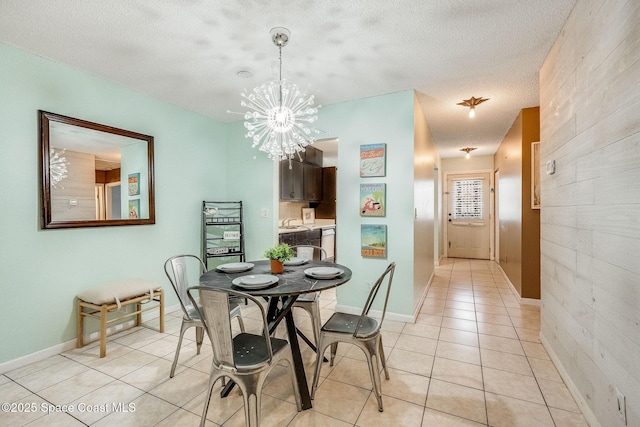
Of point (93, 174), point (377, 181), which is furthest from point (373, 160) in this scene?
point (93, 174)

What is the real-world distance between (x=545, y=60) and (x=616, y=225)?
1.86 metres

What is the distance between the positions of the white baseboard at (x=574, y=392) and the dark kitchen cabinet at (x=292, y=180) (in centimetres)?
395

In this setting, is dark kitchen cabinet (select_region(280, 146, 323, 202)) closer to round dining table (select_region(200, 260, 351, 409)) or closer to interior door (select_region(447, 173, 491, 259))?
round dining table (select_region(200, 260, 351, 409))

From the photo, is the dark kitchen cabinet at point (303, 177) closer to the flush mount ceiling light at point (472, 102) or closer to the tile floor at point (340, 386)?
the flush mount ceiling light at point (472, 102)

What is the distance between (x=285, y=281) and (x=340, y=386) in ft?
2.77

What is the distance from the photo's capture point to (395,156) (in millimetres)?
3291

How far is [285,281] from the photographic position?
1.95 meters

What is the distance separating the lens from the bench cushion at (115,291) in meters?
2.53

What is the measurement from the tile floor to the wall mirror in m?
1.19

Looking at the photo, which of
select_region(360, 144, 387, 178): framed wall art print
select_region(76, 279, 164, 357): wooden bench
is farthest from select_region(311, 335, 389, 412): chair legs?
select_region(360, 144, 387, 178): framed wall art print

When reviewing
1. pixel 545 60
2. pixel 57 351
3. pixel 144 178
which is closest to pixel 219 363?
pixel 57 351

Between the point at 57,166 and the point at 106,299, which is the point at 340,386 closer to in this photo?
the point at 106,299

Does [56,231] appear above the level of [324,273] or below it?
above

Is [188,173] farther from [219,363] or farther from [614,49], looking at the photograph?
[614,49]
